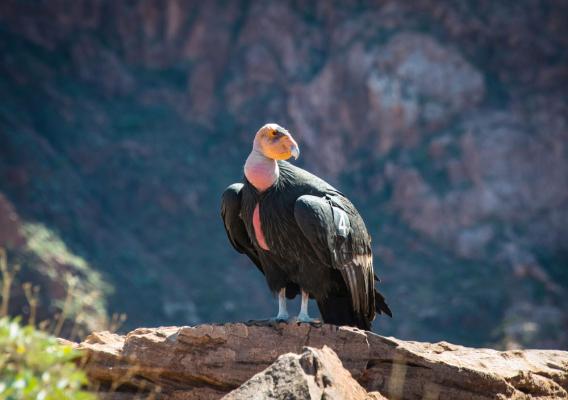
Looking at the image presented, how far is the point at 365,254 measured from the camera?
→ 828 cm

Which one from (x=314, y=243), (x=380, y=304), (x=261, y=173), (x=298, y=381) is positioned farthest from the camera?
(x=380, y=304)

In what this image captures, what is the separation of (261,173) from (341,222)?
0.81 m

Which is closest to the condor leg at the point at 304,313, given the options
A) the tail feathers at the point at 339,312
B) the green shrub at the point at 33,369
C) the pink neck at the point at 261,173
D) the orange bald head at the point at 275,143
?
the tail feathers at the point at 339,312

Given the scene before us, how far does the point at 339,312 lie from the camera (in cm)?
847

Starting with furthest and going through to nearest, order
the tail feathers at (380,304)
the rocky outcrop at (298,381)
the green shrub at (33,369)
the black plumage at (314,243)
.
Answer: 1. the tail feathers at (380,304)
2. the black plumage at (314,243)
3. the rocky outcrop at (298,381)
4. the green shrub at (33,369)

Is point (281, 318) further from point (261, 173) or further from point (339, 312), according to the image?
point (261, 173)

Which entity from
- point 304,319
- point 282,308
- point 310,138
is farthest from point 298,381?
point 310,138

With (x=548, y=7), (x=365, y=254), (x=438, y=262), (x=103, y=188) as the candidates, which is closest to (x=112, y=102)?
(x=103, y=188)

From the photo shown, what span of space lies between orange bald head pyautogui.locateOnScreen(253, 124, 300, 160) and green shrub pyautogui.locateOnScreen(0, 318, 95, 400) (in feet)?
12.2

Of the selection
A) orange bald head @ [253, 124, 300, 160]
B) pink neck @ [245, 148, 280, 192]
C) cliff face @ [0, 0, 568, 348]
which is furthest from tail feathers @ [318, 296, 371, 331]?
cliff face @ [0, 0, 568, 348]

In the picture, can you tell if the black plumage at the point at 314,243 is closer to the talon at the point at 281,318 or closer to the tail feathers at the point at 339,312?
the tail feathers at the point at 339,312

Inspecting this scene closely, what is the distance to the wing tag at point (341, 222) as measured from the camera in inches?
311

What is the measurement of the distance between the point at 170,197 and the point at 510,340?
12.4 metres

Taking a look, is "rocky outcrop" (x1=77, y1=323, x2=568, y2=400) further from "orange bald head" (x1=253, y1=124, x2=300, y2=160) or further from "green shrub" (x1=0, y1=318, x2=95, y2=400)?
"green shrub" (x1=0, y1=318, x2=95, y2=400)
